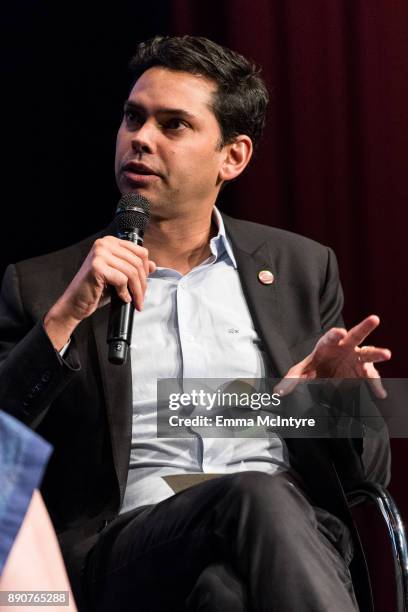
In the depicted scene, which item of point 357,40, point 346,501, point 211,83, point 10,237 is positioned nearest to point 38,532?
point 346,501

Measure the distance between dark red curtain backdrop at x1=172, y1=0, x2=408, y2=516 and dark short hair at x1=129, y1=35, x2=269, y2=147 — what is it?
262 millimetres

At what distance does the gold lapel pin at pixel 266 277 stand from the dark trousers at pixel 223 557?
2.10 ft

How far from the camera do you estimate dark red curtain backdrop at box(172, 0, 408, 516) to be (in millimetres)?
2561

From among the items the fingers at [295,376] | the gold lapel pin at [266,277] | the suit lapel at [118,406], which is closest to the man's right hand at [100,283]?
the suit lapel at [118,406]

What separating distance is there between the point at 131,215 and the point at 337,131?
0.99 metres

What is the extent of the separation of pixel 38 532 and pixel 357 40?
217 centimetres

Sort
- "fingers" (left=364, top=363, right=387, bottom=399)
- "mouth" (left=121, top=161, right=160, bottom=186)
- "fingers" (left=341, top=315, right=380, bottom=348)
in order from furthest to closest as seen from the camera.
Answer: "mouth" (left=121, top=161, right=160, bottom=186) < "fingers" (left=364, top=363, right=387, bottom=399) < "fingers" (left=341, top=315, right=380, bottom=348)

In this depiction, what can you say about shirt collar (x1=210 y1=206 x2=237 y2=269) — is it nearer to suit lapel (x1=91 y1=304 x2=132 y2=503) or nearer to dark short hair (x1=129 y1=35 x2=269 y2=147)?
dark short hair (x1=129 y1=35 x2=269 y2=147)

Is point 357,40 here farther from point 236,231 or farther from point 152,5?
point 236,231

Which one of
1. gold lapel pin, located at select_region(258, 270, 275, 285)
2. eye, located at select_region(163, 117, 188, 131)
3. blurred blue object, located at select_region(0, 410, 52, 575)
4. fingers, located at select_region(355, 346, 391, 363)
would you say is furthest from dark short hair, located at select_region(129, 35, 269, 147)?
blurred blue object, located at select_region(0, 410, 52, 575)

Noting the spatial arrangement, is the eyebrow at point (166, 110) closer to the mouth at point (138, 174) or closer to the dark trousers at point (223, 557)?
the mouth at point (138, 174)

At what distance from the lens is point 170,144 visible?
2109 millimetres

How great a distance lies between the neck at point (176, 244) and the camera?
2141 millimetres

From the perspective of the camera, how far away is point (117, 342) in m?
1.52
